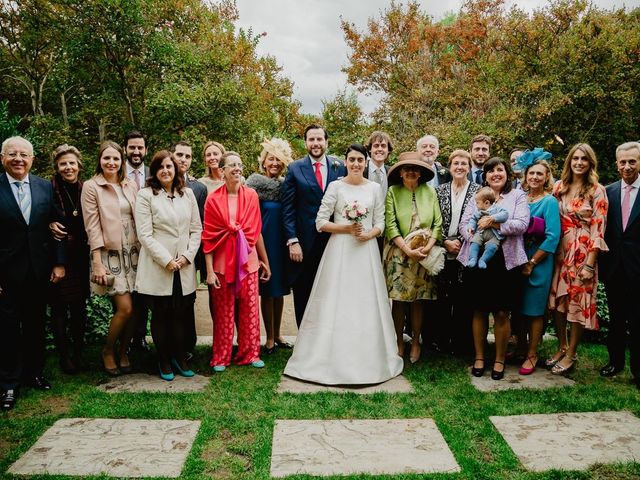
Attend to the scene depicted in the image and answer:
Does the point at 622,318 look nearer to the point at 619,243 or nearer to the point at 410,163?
the point at 619,243

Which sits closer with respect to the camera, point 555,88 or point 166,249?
point 166,249

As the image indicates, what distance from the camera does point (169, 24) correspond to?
42.5ft

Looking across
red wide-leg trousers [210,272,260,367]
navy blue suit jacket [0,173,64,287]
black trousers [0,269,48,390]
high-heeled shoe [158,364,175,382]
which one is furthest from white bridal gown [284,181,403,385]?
navy blue suit jacket [0,173,64,287]

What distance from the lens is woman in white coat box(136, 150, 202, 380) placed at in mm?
4559

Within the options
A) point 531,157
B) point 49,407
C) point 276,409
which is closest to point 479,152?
A: point 531,157

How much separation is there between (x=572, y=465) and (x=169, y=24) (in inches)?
527

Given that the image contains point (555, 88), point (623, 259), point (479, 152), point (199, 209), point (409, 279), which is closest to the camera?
point (623, 259)

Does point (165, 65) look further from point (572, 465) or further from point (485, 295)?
point (572, 465)

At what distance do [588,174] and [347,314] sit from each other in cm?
278

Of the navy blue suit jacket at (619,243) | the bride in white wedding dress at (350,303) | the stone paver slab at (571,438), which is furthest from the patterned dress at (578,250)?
the bride in white wedding dress at (350,303)

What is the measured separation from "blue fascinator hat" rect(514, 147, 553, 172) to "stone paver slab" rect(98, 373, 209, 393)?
384 centimetres

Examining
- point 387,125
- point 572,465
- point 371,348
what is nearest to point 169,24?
point 387,125

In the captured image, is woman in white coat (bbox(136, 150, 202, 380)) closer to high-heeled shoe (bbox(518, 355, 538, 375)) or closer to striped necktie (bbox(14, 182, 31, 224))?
striped necktie (bbox(14, 182, 31, 224))

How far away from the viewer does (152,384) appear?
4617 mm
